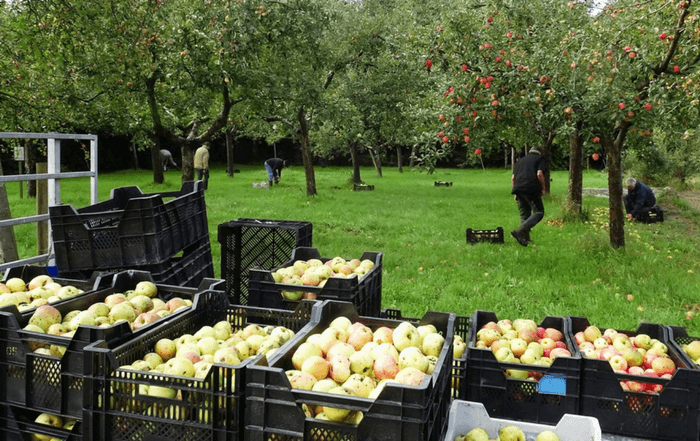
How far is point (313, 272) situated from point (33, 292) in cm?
189

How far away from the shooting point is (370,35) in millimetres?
23938

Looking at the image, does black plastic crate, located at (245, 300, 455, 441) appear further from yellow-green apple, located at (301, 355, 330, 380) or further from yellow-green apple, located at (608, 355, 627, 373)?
yellow-green apple, located at (608, 355, 627, 373)

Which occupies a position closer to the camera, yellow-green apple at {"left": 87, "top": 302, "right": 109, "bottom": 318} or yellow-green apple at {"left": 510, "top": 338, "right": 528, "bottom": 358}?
yellow-green apple at {"left": 87, "top": 302, "right": 109, "bottom": 318}

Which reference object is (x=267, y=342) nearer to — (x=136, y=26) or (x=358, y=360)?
(x=358, y=360)

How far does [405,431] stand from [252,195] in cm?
1994

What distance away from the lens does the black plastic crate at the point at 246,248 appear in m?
6.25

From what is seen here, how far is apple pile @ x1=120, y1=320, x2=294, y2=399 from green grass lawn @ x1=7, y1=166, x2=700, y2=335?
4.00 meters

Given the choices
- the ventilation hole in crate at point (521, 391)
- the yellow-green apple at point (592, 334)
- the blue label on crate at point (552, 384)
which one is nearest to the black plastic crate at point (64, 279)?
the ventilation hole in crate at point (521, 391)

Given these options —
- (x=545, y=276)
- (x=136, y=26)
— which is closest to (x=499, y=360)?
(x=545, y=276)

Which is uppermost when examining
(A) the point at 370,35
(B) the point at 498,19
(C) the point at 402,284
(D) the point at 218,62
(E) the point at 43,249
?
(A) the point at 370,35

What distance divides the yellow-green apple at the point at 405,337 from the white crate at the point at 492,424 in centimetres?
35

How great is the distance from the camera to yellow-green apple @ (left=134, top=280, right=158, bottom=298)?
162 inches

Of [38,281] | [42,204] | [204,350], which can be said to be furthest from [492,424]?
[42,204]

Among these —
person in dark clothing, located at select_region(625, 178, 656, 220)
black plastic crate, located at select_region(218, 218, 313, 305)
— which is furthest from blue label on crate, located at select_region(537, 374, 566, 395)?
person in dark clothing, located at select_region(625, 178, 656, 220)
